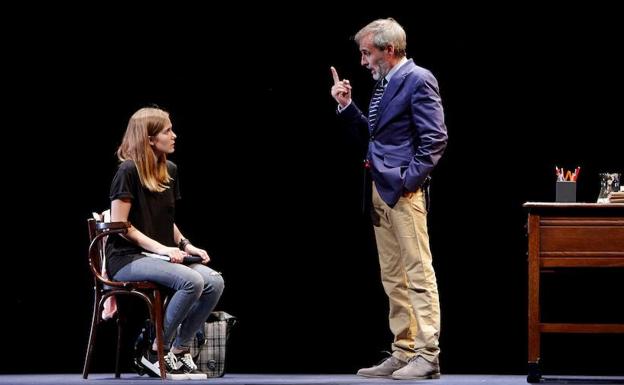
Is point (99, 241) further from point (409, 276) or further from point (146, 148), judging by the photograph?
point (409, 276)

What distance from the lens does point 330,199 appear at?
5559 mm

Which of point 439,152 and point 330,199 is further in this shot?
point 330,199

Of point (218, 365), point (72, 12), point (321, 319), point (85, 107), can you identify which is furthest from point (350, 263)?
point (72, 12)

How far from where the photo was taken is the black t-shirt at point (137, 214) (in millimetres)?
4457

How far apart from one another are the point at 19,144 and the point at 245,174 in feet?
3.77

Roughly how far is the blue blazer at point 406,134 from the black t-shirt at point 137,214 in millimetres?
894

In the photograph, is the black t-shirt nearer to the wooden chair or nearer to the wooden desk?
the wooden chair

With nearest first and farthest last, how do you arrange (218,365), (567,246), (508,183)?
1. (567,246)
2. (218,365)
3. (508,183)

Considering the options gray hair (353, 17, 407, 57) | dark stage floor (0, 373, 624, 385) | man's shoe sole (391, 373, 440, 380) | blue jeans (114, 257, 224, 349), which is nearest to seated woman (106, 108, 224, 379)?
blue jeans (114, 257, 224, 349)

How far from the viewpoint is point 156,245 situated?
443cm

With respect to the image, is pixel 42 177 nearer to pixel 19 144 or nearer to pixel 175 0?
pixel 19 144

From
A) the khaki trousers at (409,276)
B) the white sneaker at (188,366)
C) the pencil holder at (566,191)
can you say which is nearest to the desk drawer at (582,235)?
the pencil holder at (566,191)

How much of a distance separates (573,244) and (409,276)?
25.2 inches

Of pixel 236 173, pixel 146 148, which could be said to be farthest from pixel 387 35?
pixel 236 173
